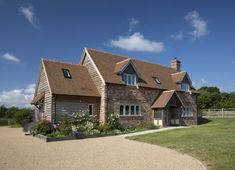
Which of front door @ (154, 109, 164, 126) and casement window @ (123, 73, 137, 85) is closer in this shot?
casement window @ (123, 73, 137, 85)

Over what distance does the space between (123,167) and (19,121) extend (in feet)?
111

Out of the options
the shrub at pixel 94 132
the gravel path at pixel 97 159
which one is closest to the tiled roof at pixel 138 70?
the shrub at pixel 94 132

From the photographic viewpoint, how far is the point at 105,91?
87.6 ft

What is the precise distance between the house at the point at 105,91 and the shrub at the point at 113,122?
0.45 m

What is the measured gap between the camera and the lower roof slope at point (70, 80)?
25.1 m

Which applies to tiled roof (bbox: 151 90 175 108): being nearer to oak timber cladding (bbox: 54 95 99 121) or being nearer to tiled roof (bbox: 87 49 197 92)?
tiled roof (bbox: 87 49 197 92)

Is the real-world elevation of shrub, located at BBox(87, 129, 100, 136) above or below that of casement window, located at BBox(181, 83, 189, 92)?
below

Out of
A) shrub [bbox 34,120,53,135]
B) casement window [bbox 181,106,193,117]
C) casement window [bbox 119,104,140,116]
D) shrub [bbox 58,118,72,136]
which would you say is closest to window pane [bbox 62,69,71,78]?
shrub [bbox 58,118,72,136]

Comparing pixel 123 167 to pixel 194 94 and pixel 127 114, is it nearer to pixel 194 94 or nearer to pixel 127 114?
pixel 127 114

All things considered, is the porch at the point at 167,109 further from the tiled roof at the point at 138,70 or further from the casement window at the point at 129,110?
the casement window at the point at 129,110

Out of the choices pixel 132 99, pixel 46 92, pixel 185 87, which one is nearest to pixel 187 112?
pixel 185 87

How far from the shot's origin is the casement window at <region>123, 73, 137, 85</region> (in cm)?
2895

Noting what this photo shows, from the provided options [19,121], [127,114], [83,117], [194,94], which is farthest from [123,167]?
[19,121]

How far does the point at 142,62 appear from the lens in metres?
36.0
